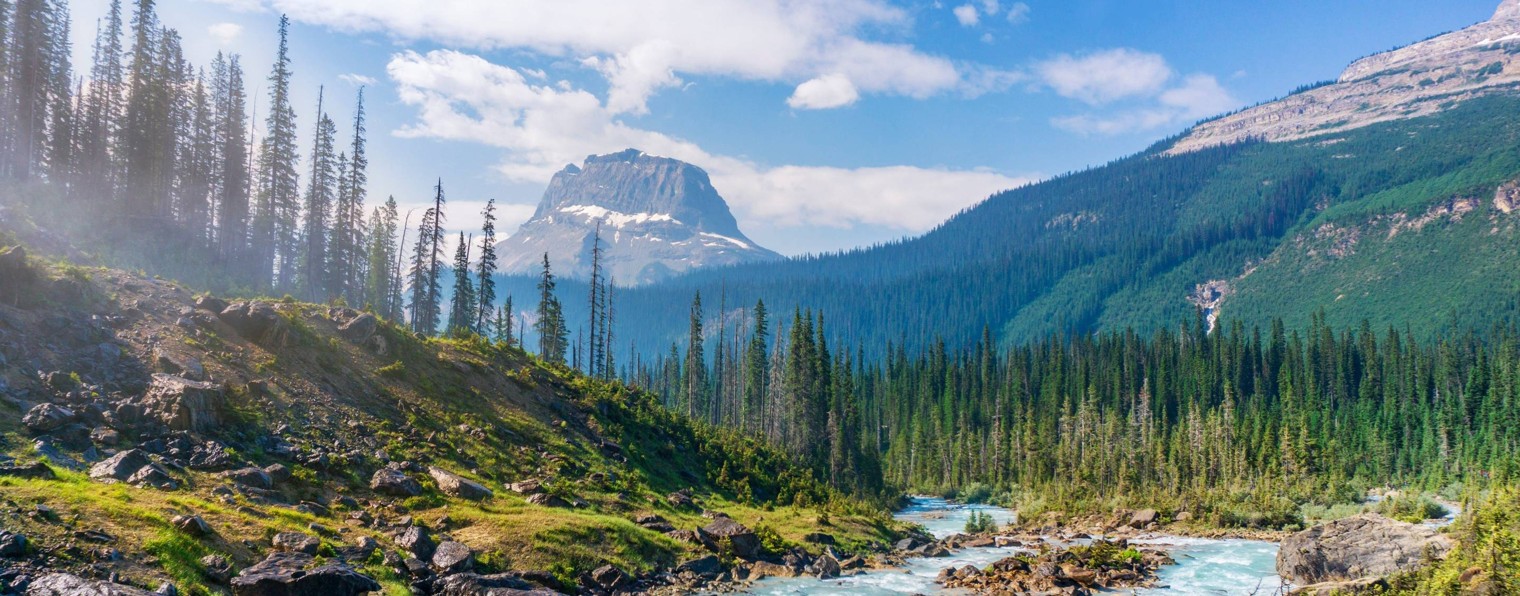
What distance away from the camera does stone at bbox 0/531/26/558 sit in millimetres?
19156

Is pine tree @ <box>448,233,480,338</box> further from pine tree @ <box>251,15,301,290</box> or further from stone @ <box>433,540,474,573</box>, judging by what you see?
stone @ <box>433,540,474,573</box>

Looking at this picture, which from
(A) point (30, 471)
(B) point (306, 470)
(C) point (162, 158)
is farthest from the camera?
(C) point (162, 158)

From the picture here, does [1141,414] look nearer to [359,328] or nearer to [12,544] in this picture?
[359,328]

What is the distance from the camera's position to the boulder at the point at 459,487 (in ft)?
115

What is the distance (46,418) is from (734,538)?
26305 mm

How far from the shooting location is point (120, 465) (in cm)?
2652

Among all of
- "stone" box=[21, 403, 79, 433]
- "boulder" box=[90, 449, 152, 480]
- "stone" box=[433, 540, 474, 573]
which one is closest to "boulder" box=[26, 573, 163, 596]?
"boulder" box=[90, 449, 152, 480]

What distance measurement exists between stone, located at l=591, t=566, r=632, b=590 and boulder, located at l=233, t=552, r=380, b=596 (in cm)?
887

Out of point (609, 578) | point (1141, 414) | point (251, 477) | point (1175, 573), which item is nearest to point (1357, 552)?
point (1175, 573)

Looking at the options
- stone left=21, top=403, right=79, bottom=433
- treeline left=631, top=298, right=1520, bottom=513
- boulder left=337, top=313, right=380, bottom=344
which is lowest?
treeline left=631, top=298, right=1520, bottom=513

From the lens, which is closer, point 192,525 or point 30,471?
point 192,525

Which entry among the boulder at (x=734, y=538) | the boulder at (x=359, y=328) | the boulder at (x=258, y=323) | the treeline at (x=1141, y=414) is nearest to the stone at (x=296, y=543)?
the boulder at (x=258, y=323)

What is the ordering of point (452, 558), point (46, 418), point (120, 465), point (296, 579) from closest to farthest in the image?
point (296, 579), point (120, 465), point (46, 418), point (452, 558)

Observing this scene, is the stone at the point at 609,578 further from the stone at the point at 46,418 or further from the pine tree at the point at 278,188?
the pine tree at the point at 278,188
